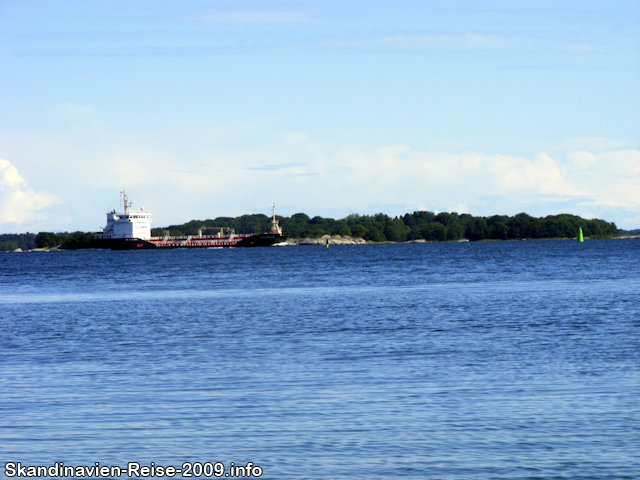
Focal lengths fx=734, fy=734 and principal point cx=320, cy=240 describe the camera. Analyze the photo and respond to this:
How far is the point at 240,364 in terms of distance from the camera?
1795cm

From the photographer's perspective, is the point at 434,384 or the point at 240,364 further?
the point at 240,364

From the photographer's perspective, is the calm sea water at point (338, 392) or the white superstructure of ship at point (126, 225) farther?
the white superstructure of ship at point (126, 225)

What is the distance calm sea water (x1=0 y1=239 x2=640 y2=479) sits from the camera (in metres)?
→ 10.3

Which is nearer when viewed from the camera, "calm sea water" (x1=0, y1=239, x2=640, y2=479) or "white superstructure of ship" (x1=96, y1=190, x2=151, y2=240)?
"calm sea water" (x1=0, y1=239, x2=640, y2=479)

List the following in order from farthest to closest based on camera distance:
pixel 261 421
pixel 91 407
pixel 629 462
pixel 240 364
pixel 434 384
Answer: pixel 240 364
pixel 434 384
pixel 91 407
pixel 261 421
pixel 629 462

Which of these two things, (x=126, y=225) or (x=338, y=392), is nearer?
(x=338, y=392)

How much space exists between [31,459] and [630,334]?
17.6m

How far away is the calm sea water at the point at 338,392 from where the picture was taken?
10.3 meters

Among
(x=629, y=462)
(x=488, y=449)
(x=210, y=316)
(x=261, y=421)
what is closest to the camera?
(x=629, y=462)

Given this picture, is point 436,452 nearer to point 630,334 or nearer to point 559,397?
point 559,397

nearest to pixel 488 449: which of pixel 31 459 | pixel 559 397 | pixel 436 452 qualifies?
pixel 436 452

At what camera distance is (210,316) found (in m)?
31.1

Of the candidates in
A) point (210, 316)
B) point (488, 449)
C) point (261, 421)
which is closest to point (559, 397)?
point (488, 449)

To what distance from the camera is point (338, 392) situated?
14.2 meters
